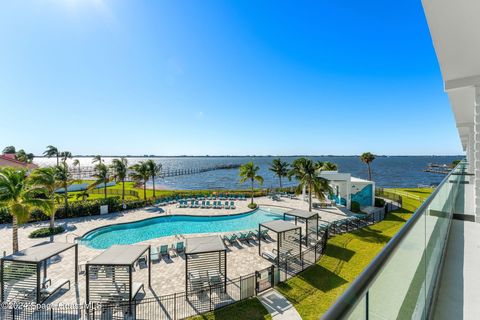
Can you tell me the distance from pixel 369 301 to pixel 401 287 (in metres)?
0.90

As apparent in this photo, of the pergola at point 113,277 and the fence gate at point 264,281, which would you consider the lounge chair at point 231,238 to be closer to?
the fence gate at point 264,281

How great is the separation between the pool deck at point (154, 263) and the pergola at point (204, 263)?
0.64 meters

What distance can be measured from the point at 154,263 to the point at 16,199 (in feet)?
28.0

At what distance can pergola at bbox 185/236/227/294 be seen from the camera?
422 inches

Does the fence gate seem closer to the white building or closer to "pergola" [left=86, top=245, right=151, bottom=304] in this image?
"pergola" [left=86, top=245, right=151, bottom=304]

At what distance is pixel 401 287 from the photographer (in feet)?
6.07

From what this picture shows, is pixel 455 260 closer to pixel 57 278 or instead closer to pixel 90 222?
pixel 57 278

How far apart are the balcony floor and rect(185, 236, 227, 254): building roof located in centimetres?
869

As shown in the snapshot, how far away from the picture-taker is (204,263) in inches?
450

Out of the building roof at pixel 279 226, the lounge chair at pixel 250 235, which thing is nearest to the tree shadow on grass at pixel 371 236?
the building roof at pixel 279 226

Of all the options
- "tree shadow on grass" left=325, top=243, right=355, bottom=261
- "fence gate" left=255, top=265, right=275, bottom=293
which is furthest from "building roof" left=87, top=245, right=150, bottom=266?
"tree shadow on grass" left=325, top=243, right=355, bottom=261

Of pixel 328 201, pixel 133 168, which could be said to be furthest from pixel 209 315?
pixel 133 168

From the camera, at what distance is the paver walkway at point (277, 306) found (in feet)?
28.8

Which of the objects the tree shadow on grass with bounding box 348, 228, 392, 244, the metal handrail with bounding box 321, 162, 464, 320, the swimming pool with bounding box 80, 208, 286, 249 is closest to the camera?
the metal handrail with bounding box 321, 162, 464, 320
